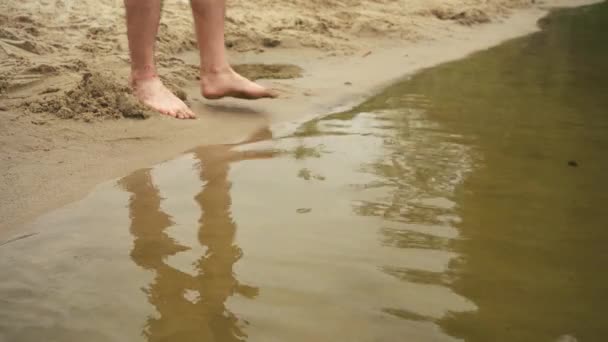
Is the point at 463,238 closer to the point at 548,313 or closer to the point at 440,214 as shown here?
the point at 440,214

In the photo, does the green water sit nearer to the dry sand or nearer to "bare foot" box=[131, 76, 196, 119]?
the dry sand

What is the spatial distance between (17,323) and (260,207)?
2.08ft

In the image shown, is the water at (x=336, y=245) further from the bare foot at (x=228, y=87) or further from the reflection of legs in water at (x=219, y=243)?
the bare foot at (x=228, y=87)

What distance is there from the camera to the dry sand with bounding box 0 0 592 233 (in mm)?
1819

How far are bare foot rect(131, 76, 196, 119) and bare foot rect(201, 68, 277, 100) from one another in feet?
0.50

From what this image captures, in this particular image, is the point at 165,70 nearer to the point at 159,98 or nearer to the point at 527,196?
the point at 159,98

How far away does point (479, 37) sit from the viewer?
505 centimetres

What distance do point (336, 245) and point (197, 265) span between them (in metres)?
0.29

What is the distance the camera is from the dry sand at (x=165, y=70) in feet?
5.97

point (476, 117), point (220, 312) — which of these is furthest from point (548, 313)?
point (476, 117)

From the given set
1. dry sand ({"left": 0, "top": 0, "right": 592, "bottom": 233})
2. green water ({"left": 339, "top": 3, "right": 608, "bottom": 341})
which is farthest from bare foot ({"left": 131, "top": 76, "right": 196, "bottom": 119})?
green water ({"left": 339, "top": 3, "right": 608, "bottom": 341})

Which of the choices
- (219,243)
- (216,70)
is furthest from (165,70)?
(219,243)

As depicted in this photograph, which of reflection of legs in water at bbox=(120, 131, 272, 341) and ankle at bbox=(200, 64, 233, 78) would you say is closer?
reflection of legs in water at bbox=(120, 131, 272, 341)

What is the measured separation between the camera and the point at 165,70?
2.96m
